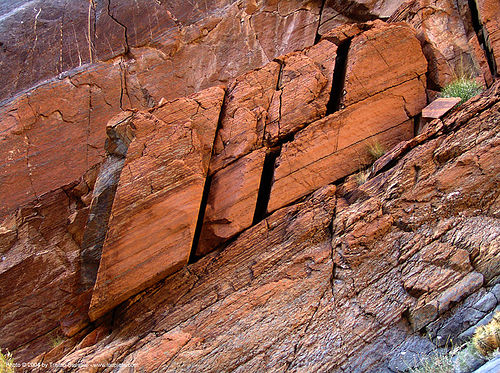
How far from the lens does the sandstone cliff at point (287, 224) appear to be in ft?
19.4

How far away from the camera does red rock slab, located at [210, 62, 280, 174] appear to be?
25.5 feet

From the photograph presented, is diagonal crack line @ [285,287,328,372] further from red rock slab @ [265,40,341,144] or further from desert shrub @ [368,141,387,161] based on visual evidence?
red rock slab @ [265,40,341,144]

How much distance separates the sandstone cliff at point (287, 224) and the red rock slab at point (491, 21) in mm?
49

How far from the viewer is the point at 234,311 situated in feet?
21.2

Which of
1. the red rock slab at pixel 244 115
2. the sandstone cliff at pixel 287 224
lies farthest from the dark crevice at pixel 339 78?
the red rock slab at pixel 244 115

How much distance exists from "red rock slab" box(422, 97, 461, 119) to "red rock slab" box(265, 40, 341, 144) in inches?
68.5

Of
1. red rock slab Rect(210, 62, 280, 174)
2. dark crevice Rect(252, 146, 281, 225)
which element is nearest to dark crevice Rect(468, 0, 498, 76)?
red rock slab Rect(210, 62, 280, 174)

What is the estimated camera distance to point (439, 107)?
7.51 m

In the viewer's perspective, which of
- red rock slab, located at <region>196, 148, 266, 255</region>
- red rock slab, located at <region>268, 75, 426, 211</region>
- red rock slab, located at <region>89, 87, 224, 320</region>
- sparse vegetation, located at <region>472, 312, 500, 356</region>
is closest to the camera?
sparse vegetation, located at <region>472, 312, 500, 356</region>

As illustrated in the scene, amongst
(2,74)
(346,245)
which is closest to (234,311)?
(346,245)

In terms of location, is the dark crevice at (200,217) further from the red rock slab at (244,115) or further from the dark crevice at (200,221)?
the red rock slab at (244,115)

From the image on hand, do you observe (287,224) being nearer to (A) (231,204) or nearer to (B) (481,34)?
(A) (231,204)

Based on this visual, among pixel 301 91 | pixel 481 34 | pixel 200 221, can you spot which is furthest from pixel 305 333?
pixel 481 34

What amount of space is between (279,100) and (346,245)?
10.2ft
